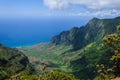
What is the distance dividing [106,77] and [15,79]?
115 ft

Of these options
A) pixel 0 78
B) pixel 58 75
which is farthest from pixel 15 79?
pixel 0 78

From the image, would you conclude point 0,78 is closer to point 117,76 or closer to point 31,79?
point 31,79

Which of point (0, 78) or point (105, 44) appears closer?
point (105, 44)

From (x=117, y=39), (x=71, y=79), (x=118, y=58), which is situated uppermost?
(x=117, y=39)

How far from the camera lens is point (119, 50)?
→ 90.0 meters

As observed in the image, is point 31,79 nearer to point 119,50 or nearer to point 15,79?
point 15,79

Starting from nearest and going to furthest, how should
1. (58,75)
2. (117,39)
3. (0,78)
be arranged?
(117,39) < (58,75) < (0,78)

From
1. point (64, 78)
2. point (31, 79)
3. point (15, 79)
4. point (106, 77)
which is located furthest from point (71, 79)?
point (106, 77)

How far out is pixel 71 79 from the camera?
433 feet

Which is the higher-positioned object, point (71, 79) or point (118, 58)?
point (118, 58)

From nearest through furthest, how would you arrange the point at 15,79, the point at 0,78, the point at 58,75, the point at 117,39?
1. the point at 117,39
2. the point at 15,79
3. the point at 58,75
4. the point at 0,78

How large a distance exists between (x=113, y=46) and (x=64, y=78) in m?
43.8

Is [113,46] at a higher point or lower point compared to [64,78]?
higher

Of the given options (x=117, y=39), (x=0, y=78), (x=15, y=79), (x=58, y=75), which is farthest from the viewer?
(x=0, y=78)
